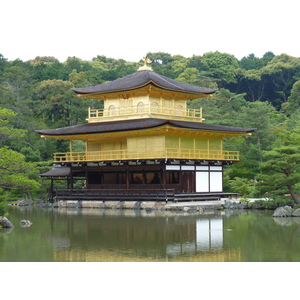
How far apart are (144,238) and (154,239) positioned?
1.62 ft

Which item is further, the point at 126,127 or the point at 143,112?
the point at 143,112

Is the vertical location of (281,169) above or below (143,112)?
below

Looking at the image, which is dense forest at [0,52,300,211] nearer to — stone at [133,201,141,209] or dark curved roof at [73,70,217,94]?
stone at [133,201,141,209]

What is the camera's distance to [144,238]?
22625mm

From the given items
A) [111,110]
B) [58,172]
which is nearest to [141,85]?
[111,110]

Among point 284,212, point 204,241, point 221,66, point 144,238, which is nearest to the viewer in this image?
point 204,241

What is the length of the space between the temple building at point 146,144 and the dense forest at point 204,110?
3.44m

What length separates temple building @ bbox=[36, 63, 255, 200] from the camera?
135 ft

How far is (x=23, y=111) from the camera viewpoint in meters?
68.7

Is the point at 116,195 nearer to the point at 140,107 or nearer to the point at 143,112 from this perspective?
the point at 143,112

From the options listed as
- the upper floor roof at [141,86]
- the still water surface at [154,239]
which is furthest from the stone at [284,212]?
the upper floor roof at [141,86]

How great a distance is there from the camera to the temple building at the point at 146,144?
135ft

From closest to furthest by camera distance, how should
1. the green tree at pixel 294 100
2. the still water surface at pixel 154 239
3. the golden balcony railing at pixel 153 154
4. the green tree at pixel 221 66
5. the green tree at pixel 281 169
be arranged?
the still water surface at pixel 154 239 < the green tree at pixel 281 169 < the golden balcony railing at pixel 153 154 < the green tree at pixel 294 100 < the green tree at pixel 221 66

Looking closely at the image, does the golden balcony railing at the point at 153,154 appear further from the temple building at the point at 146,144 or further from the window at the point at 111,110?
the window at the point at 111,110
